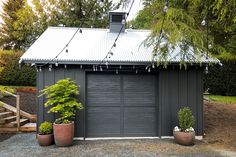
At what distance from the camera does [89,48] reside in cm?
852

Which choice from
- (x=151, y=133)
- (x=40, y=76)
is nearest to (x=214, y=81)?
(x=151, y=133)

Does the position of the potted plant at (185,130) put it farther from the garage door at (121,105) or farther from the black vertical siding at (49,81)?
the black vertical siding at (49,81)

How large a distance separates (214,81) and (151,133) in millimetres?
9853

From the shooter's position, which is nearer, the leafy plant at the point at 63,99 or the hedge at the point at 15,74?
the leafy plant at the point at 63,99

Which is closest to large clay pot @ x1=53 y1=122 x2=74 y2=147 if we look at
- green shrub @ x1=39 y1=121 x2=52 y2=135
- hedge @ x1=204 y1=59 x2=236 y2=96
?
green shrub @ x1=39 y1=121 x2=52 y2=135

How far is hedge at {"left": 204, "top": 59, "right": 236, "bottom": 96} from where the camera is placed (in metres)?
16.0

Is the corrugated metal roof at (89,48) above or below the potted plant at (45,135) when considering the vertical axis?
above

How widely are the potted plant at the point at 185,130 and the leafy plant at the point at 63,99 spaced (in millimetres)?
2898

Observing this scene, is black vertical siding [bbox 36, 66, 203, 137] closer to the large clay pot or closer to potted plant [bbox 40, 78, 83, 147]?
potted plant [bbox 40, 78, 83, 147]

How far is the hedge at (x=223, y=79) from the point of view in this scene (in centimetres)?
1605

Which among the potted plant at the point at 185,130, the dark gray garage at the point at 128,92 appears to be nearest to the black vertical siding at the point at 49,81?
the dark gray garage at the point at 128,92

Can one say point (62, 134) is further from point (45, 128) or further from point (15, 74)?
point (15, 74)

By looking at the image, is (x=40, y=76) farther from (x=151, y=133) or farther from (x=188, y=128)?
(x=188, y=128)

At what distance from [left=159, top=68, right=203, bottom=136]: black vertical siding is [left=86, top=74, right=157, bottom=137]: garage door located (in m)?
0.35
